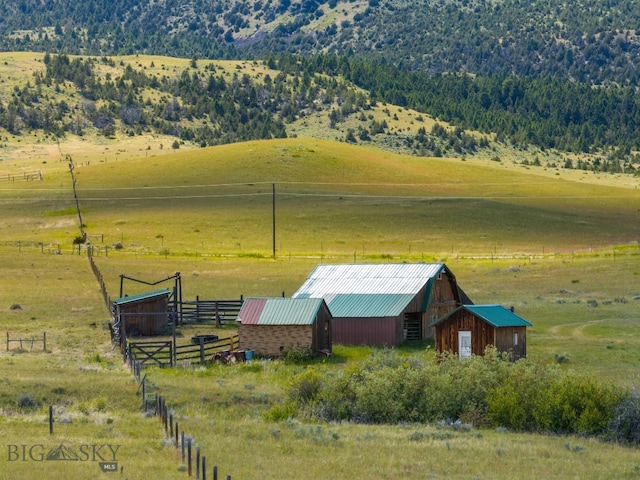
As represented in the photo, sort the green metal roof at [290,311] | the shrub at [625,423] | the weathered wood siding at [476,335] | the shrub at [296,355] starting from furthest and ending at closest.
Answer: the green metal roof at [290,311], the shrub at [296,355], the weathered wood siding at [476,335], the shrub at [625,423]

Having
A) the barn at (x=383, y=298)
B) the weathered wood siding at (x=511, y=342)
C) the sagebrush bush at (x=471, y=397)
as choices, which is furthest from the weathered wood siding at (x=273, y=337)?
the sagebrush bush at (x=471, y=397)

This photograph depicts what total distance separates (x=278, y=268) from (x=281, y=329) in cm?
3520

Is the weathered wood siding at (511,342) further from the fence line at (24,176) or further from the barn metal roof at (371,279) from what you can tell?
the fence line at (24,176)

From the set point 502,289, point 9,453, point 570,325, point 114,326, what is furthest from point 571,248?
point 9,453

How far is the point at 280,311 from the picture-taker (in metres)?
53.8

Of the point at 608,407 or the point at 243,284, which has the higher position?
the point at 608,407

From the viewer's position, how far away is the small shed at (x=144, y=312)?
195 ft

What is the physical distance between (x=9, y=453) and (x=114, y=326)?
28.9m

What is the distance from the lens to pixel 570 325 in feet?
197

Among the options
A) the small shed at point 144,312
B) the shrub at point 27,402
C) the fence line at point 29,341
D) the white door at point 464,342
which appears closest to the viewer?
the shrub at point 27,402

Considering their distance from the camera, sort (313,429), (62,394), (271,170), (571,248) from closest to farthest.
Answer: (313,429) → (62,394) → (571,248) → (271,170)

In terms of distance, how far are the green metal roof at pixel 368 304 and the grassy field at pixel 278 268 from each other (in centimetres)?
265

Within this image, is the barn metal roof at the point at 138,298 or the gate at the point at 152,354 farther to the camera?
the barn metal roof at the point at 138,298

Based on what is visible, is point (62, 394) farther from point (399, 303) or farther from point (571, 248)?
point (571, 248)
